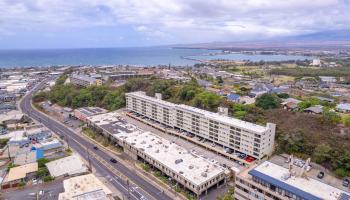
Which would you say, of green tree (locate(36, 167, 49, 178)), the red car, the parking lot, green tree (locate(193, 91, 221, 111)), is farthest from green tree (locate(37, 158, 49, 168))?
the red car

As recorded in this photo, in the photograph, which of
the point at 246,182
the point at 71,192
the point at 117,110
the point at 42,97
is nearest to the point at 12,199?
the point at 71,192

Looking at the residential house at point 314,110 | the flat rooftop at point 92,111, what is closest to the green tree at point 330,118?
the residential house at point 314,110

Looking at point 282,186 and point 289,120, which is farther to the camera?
point 289,120

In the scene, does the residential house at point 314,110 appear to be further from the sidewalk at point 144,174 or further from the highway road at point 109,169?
the highway road at point 109,169

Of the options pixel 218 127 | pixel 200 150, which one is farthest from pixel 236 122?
pixel 200 150

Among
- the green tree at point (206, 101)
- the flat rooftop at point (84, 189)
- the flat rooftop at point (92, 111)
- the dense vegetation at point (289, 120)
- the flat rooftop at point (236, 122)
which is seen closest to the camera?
the flat rooftop at point (84, 189)

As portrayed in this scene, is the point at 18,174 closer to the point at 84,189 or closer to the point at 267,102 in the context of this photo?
the point at 84,189

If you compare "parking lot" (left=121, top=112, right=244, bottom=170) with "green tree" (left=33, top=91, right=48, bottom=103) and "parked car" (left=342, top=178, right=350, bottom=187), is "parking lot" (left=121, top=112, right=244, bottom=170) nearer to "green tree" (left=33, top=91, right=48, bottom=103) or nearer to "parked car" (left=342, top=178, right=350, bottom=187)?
"parked car" (left=342, top=178, right=350, bottom=187)
